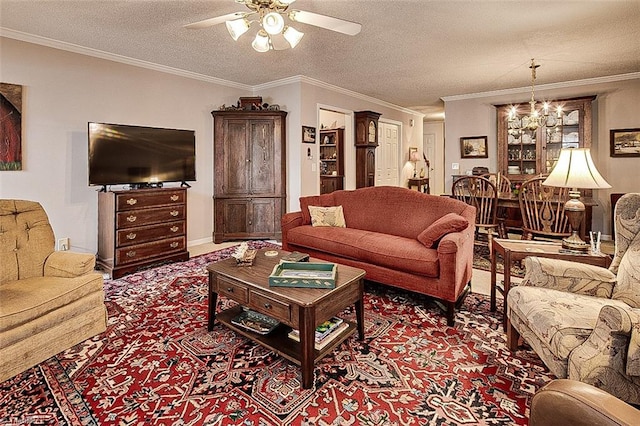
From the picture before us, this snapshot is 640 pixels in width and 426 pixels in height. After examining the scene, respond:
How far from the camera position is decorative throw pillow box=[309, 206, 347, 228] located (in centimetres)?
388

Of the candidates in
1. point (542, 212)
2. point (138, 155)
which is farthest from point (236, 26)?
point (542, 212)

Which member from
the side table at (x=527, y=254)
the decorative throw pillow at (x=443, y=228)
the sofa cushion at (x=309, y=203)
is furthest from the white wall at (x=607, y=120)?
the sofa cushion at (x=309, y=203)

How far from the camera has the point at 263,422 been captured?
5.17 feet

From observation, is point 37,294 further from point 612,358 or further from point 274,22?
point 612,358

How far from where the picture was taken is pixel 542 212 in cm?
379

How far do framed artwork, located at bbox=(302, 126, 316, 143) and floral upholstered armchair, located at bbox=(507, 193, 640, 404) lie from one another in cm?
389

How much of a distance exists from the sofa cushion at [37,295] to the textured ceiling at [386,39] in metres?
2.31

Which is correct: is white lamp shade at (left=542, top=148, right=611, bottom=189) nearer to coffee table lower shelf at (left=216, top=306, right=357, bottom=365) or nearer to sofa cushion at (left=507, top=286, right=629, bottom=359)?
sofa cushion at (left=507, top=286, right=629, bottom=359)

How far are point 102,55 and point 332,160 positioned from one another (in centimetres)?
430

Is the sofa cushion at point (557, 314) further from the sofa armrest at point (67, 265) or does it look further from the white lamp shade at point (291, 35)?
the sofa armrest at point (67, 265)

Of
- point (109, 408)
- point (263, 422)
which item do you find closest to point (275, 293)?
point (263, 422)

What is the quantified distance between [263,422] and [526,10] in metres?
3.74

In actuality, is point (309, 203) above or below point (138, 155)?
below

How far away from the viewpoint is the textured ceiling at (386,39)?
2992mm
